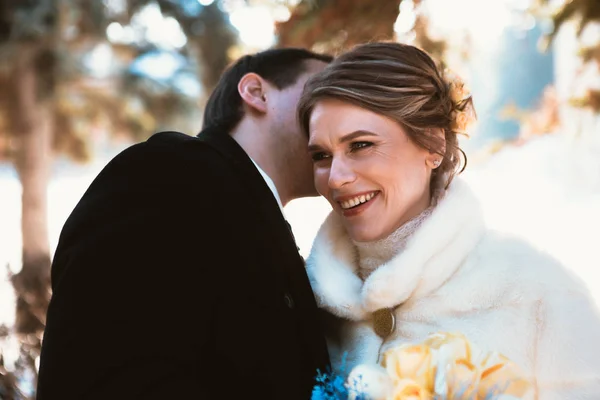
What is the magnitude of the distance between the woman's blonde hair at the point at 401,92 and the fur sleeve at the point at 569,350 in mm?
636

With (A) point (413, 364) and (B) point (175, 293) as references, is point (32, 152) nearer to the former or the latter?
(B) point (175, 293)

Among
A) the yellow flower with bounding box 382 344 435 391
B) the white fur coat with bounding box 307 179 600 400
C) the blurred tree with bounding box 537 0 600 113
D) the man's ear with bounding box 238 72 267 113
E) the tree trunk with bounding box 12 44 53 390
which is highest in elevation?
the tree trunk with bounding box 12 44 53 390

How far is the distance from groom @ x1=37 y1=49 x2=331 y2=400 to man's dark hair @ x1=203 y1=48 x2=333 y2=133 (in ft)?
1.81

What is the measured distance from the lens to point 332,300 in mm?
2352

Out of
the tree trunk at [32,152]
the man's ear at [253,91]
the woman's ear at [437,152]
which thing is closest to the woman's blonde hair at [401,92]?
the woman's ear at [437,152]

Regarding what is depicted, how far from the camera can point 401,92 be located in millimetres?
2369

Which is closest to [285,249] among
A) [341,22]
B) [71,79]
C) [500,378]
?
[500,378]

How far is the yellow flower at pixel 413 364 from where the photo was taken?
1.67 meters

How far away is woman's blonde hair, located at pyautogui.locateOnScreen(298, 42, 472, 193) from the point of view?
2342mm

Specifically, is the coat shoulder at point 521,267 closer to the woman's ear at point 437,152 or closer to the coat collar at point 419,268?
the coat collar at point 419,268

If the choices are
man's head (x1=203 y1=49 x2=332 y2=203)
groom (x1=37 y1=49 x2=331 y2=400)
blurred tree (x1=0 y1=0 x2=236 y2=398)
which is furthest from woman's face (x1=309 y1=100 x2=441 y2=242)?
blurred tree (x1=0 y1=0 x2=236 y2=398)

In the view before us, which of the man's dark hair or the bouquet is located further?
the man's dark hair

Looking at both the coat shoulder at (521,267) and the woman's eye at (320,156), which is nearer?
the coat shoulder at (521,267)

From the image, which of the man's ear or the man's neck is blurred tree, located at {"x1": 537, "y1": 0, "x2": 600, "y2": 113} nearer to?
the man's ear
